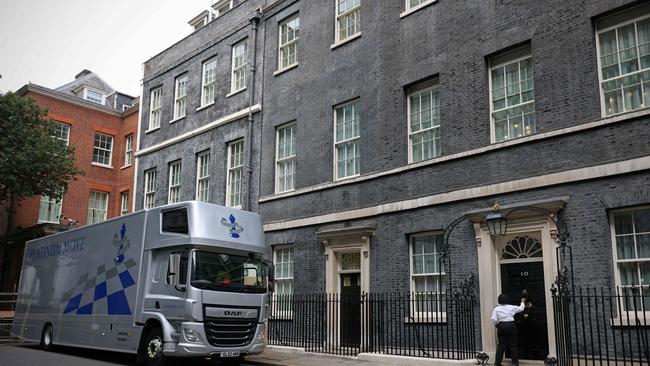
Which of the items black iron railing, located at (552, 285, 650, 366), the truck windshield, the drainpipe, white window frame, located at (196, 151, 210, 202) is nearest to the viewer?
black iron railing, located at (552, 285, 650, 366)

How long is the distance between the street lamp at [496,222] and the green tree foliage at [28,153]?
1981 cm

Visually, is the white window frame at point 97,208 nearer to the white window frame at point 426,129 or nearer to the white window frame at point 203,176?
the white window frame at point 203,176

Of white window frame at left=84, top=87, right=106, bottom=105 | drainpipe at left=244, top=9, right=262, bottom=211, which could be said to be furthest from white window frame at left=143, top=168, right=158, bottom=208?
white window frame at left=84, top=87, right=106, bottom=105

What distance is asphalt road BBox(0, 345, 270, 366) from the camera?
525 inches

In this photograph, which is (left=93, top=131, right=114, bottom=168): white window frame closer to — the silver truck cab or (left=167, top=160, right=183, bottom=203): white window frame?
(left=167, top=160, right=183, bottom=203): white window frame

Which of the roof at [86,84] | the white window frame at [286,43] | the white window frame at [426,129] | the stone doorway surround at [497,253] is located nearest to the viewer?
the stone doorway surround at [497,253]

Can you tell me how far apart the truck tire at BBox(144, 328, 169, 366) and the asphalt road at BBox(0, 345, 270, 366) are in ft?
4.60

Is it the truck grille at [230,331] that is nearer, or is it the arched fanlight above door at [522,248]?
the truck grille at [230,331]

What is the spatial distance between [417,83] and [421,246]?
4126mm

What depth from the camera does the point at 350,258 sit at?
16.3 metres

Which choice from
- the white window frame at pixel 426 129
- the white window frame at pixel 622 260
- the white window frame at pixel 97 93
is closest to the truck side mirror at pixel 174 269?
the white window frame at pixel 426 129

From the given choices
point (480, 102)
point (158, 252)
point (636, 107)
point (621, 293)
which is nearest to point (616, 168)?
point (636, 107)

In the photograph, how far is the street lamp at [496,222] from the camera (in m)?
11.9

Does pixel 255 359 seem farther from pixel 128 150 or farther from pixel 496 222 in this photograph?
pixel 128 150
